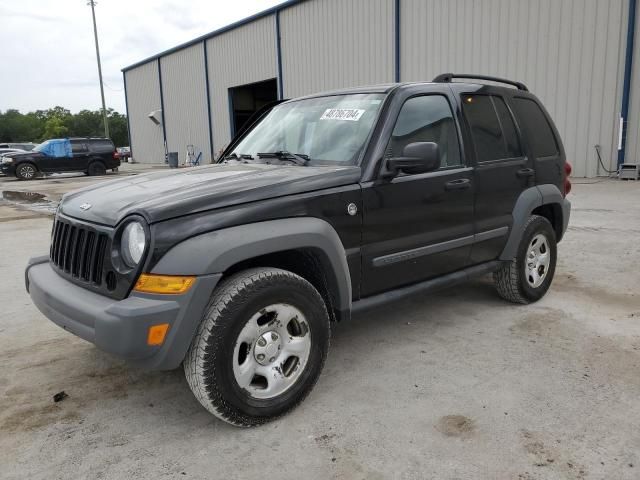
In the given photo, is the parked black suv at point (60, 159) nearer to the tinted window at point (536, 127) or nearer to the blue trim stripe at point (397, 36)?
the blue trim stripe at point (397, 36)

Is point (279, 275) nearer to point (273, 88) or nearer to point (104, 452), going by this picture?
point (104, 452)

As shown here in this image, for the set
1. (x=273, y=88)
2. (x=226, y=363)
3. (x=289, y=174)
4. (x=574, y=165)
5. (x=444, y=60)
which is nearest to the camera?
(x=226, y=363)

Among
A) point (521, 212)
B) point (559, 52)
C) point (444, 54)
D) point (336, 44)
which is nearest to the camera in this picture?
point (521, 212)

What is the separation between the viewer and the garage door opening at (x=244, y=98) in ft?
80.6

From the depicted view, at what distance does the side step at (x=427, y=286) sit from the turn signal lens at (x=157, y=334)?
114 cm

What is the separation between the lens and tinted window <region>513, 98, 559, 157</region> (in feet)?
14.0

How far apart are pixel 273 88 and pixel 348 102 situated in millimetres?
22908

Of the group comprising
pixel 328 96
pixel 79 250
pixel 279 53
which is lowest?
pixel 79 250

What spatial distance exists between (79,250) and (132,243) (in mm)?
517

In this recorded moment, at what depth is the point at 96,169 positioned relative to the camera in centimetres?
2277

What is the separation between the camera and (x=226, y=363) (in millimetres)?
2471

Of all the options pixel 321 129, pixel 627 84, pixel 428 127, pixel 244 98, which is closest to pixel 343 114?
pixel 321 129

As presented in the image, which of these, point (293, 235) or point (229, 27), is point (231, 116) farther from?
point (293, 235)

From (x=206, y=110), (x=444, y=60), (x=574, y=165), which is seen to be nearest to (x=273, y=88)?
(x=206, y=110)
